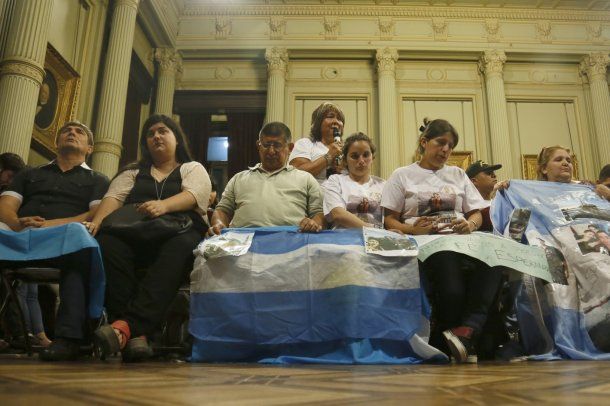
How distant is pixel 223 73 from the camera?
8469mm

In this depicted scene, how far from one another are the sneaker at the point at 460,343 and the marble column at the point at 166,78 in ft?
22.9

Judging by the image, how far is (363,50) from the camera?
822 cm

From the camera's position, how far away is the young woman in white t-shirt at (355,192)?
227 centimetres

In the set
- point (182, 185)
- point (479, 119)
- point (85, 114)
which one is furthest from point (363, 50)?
point (182, 185)

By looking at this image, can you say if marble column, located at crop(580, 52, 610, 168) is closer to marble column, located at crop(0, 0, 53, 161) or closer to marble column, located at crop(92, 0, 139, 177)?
marble column, located at crop(92, 0, 139, 177)

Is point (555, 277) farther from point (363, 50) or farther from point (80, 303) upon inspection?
point (363, 50)

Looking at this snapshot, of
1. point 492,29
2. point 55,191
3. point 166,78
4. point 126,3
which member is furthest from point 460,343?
point 492,29

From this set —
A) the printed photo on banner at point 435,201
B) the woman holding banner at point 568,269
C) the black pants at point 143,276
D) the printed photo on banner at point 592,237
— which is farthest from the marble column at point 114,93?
the printed photo on banner at point 592,237

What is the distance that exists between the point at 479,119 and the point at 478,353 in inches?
266

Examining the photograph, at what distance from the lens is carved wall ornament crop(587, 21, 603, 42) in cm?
823

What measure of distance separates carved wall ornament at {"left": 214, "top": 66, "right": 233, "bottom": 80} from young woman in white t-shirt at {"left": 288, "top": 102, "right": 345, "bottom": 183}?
600 centimetres

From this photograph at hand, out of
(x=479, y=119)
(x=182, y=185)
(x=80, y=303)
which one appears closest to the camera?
(x=80, y=303)

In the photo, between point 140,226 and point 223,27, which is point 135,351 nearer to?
point 140,226

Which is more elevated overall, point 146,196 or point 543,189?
point 543,189
